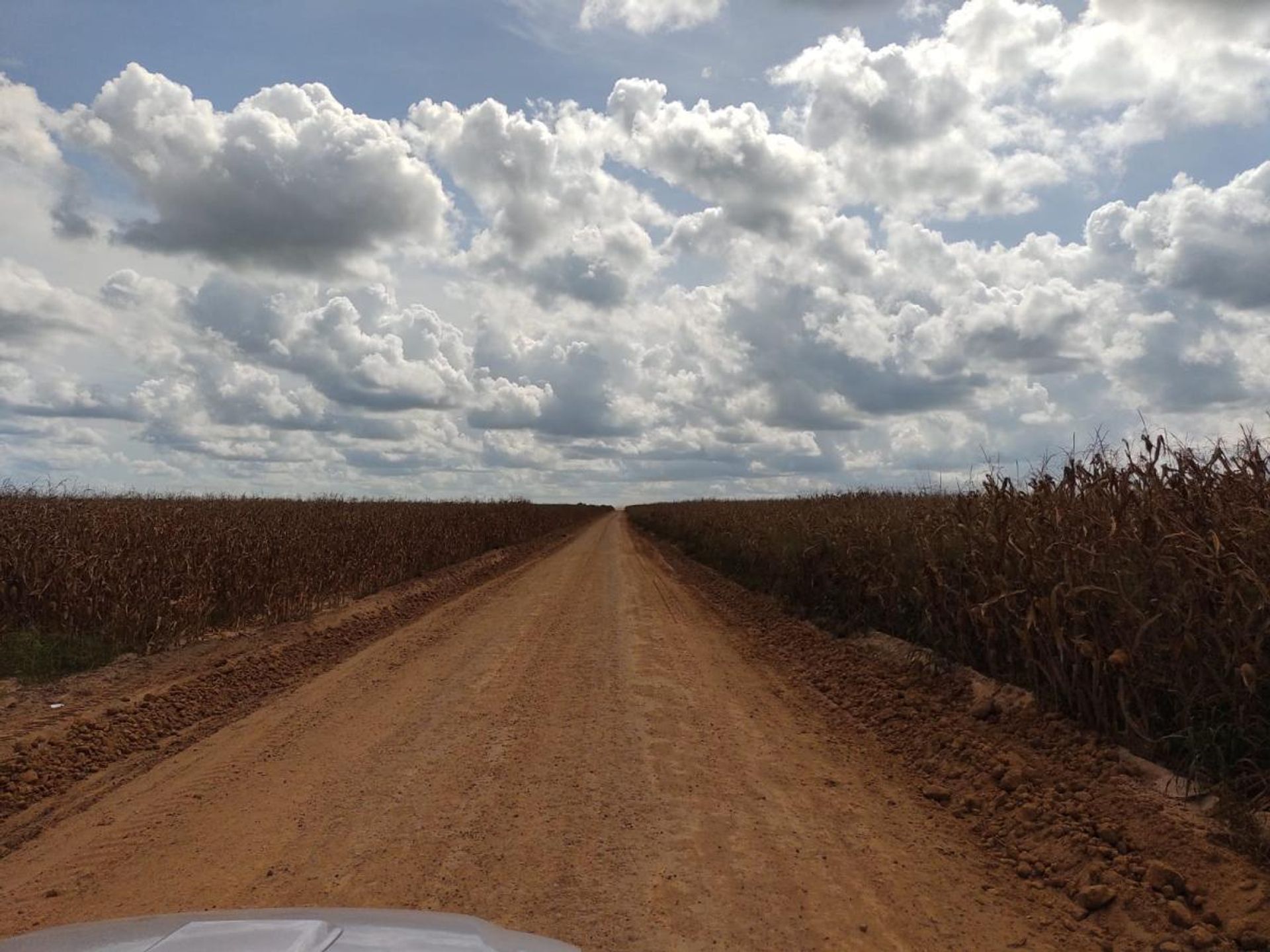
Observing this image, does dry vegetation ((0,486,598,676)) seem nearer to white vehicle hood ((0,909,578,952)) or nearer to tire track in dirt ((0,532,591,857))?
tire track in dirt ((0,532,591,857))

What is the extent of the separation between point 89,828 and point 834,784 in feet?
16.2

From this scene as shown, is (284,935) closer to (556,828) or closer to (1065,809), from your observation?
(556,828)

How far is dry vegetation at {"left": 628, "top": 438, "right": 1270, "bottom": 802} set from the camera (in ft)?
16.3

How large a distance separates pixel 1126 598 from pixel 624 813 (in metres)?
3.72

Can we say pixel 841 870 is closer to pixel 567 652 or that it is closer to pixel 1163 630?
pixel 1163 630

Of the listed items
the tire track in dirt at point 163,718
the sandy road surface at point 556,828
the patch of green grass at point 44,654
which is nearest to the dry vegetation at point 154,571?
the patch of green grass at point 44,654

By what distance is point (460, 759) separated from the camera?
603 cm

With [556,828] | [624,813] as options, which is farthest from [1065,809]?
[556,828]

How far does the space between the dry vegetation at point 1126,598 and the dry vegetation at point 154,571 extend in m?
9.47

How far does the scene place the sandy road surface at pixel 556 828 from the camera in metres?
3.87

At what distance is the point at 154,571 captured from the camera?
11258 mm

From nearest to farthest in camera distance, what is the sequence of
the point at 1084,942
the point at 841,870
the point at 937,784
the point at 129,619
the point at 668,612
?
the point at 1084,942 < the point at 841,870 < the point at 937,784 < the point at 129,619 < the point at 668,612

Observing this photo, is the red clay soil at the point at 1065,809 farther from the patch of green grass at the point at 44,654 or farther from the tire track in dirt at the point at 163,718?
the patch of green grass at the point at 44,654

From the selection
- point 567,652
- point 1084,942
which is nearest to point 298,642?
point 567,652
